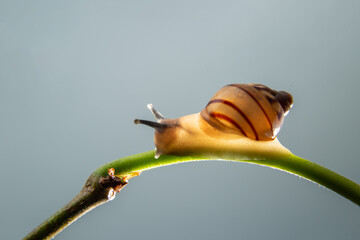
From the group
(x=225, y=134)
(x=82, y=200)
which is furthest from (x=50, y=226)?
(x=225, y=134)

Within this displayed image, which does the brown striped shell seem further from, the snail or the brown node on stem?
the brown node on stem

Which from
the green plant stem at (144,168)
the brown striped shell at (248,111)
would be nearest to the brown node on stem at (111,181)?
the green plant stem at (144,168)

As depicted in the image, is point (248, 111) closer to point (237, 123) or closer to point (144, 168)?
point (237, 123)

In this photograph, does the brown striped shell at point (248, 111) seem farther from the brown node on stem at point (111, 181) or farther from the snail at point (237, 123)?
the brown node on stem at point (111, 181)

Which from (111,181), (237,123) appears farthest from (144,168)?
(237,123)

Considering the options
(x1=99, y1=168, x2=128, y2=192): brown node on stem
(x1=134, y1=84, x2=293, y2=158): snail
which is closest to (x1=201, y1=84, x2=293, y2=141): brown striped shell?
(x1=134, y1=84, x2=293, y2=158): snail

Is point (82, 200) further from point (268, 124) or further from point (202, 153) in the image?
point (268, 124)

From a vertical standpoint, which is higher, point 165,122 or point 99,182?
point 165,122
